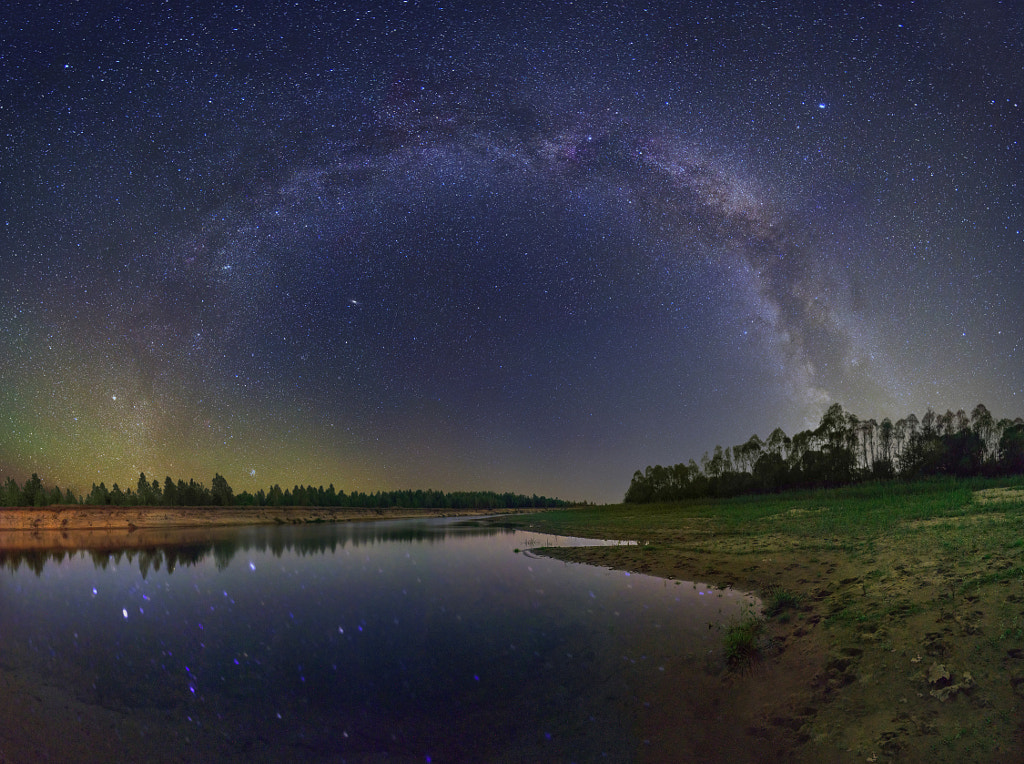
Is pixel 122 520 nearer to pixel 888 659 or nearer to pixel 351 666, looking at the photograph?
pixel 351 666

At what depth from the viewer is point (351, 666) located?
11.6m

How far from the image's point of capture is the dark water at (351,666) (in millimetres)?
7840

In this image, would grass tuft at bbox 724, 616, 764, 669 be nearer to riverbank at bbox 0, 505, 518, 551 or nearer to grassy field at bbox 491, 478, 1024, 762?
grassy field at bbox 491, 478, 1024, 762

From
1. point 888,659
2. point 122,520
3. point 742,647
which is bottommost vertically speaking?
point 122,520

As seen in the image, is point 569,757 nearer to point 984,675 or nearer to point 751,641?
point 751,641

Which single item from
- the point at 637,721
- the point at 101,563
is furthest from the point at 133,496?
the point at 637,721

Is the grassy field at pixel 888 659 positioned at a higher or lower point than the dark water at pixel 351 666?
higher

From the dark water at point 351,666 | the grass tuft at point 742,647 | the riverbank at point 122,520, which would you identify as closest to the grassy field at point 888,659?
the grass tuft at point 742,647

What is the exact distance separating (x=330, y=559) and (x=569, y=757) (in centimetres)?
3066

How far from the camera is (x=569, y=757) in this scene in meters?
7.22

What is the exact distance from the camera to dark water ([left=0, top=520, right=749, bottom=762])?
784 cm

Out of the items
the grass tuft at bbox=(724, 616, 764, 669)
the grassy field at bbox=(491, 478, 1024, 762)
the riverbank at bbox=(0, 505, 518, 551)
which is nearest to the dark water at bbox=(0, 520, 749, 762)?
the grass tuft at bbox=(724, 616, 764, 669)

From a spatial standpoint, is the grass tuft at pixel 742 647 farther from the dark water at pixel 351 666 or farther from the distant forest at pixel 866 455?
the distant forest at pixel 866 455

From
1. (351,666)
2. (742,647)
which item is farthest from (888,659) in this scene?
(351,666)
